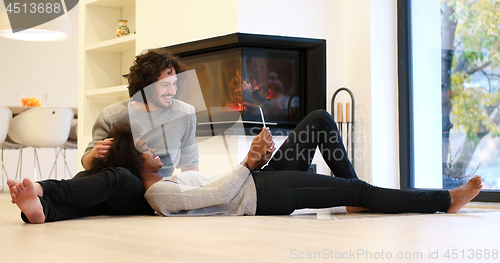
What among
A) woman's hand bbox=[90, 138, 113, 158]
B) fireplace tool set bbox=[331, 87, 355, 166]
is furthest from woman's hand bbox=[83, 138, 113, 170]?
fireplace tool set bbox=[331, 87, 355, 166]

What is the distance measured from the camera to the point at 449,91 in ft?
12.9

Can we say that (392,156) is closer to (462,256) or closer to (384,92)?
(384,92)

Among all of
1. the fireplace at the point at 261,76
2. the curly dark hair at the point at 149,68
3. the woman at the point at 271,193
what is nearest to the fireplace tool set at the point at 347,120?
the fireplace at the point at 261,76

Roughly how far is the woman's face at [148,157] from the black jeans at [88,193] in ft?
0.28

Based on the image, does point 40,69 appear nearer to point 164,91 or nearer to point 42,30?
point 42,30

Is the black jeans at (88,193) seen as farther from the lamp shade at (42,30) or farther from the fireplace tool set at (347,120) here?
the lamp shade at (42,30)

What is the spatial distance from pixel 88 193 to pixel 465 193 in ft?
5.07

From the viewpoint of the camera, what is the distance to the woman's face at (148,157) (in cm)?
225

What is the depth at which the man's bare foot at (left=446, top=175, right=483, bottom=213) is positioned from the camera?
229 cm

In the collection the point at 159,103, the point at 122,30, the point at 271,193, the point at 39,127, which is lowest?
the point at 271,193

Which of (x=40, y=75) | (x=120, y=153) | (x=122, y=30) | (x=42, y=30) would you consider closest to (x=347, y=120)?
(x=120, y=153)

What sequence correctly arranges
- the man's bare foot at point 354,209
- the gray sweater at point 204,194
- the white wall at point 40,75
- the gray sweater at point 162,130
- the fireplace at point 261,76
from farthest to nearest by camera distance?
1. the white wall at point 40,75
2. the fireplace at point 261,76
3. the man's bare foot at point 354,209
4. the gray sweater at point 162,130
5. the gray sweater at point 204,194

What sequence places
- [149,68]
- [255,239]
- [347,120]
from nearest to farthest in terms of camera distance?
[255,239], [149,68], [347,120]

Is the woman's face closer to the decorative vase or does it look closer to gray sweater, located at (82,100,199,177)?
gray sweater, located at (82,100,199,177)
